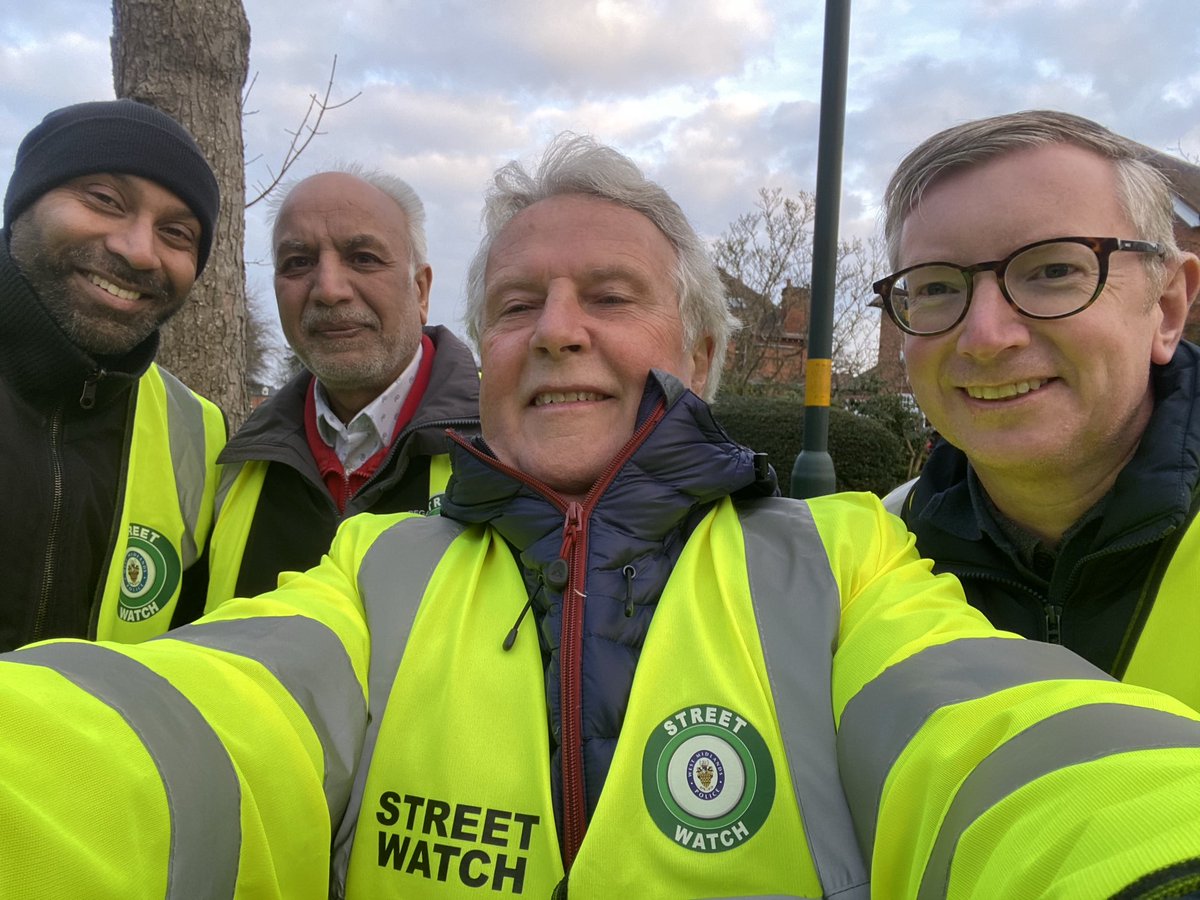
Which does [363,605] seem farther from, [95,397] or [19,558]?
[95,397]

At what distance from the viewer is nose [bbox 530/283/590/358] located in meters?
2.04

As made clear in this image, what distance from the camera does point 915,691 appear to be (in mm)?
1290

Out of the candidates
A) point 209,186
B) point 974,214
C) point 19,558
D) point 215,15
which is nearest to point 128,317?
point 209,186

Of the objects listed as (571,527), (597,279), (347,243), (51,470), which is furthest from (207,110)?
(571,527)

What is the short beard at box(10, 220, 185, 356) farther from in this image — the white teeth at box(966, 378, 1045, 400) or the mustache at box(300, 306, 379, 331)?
the white teeth at box(966, 378, 1045, 400)

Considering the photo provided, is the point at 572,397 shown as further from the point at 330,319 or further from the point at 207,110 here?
the point at 207,110

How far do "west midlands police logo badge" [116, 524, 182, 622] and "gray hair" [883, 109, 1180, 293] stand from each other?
8.17 ft

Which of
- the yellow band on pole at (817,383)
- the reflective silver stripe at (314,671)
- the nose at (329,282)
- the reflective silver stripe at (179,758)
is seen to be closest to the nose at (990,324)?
the reflective silver stripe at (314,671)

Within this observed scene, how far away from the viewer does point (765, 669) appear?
1.58 metres

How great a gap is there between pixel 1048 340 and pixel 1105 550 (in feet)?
1.47

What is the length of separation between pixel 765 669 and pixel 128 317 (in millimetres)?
2415

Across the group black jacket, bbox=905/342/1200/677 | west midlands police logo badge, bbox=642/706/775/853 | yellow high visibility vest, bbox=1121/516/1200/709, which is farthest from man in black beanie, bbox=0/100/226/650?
yellow high visibility vest, bbox=1121/516/1200/709

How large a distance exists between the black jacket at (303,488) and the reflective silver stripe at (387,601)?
84cm

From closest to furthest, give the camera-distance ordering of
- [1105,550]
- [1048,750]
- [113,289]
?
[1048,750]
[1105,550]
[113,289]
